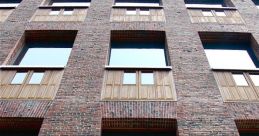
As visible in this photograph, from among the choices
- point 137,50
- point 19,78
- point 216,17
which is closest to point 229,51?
point 216,17

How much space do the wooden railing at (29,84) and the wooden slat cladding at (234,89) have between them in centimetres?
482

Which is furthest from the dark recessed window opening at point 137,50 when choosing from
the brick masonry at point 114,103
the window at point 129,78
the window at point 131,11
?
the window at point 131,11

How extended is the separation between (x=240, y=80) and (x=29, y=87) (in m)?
6.34

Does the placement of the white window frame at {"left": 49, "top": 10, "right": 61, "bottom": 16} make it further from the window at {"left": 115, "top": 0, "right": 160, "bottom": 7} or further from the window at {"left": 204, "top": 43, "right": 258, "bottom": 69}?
the window at {"left": 204, "top": 43, "right": 258, "bottom": 69}

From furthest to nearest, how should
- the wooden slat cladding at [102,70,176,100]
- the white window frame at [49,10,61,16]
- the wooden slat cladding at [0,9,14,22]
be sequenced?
1. the white window frame at [49,10,61,16]
2. the wooden slat cladding at [0,9,14,22]
3. the wooden slat cladding at [102,70,176,100]

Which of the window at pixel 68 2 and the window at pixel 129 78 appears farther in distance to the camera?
the window at pixel 68 2

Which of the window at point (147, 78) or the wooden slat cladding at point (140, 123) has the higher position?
the window at point (147, 78)

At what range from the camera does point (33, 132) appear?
8117 millimetres

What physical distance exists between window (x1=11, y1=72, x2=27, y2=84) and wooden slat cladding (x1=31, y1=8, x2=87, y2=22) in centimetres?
318

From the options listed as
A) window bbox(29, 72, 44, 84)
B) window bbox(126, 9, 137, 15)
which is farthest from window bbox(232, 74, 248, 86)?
window bbox(29, 72, 44, 84)

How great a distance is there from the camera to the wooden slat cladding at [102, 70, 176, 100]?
8539 mm

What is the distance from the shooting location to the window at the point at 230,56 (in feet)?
33.9

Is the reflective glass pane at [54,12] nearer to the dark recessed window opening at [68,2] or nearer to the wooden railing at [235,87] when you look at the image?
the dark recessed window opening at [68,2]

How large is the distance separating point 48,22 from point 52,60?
6.31 feet
